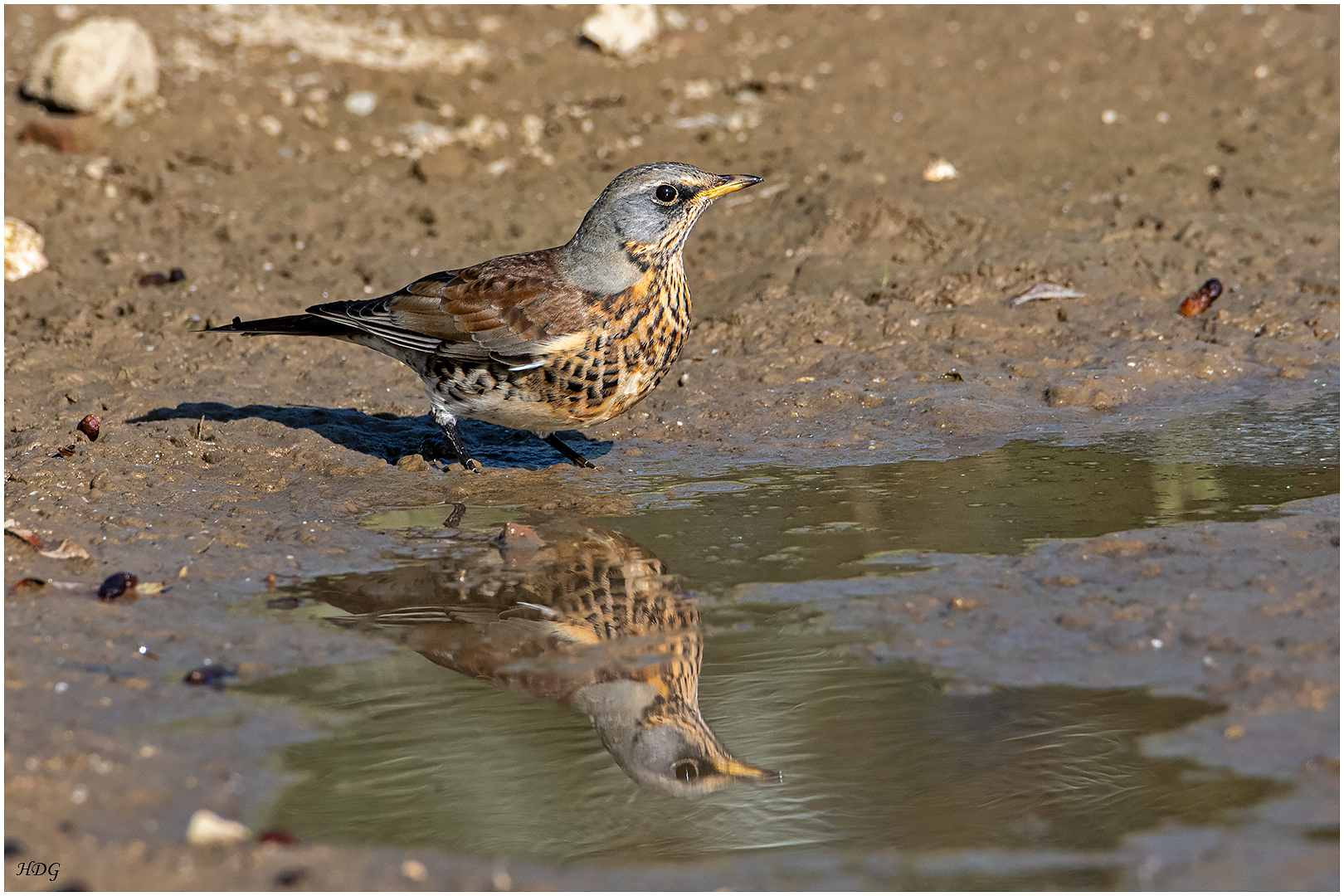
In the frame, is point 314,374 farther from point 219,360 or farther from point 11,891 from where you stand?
point 11,891

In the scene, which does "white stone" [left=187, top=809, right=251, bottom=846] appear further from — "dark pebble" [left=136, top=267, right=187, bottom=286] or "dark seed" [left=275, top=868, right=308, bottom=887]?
"dark pebble" [left=136, top=267, right=187, bottom=286]

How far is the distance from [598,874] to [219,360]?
5543 mm

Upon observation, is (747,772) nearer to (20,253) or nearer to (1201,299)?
(1201,299)

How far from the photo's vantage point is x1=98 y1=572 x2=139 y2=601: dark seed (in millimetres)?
4770

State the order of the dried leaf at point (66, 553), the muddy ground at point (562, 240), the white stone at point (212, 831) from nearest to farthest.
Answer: the white stone at point (212, 831) → the muddy ground at point (562, 240) → the dried leaf at point (66, 553)

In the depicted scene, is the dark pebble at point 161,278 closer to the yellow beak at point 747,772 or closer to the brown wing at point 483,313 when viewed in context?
the brown wing at point 483,313

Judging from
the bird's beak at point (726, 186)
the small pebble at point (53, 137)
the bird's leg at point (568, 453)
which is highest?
the small pebble at point (53, 137)

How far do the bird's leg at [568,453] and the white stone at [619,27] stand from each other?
5.95 metres

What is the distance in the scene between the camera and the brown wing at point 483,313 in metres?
6.05

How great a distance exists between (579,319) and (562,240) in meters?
3.34

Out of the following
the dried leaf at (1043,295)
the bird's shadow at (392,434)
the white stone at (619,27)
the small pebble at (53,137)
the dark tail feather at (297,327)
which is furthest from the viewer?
the white stone at (619,27)

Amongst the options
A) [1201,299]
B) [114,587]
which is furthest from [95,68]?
[1201,299]

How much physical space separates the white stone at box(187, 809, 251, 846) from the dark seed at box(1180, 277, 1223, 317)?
6531mm

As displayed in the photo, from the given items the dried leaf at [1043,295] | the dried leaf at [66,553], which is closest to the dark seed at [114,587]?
the dried leaf at [66,553]
